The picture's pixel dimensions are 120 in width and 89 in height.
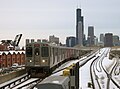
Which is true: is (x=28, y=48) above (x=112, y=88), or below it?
above

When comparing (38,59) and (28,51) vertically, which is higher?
(28,51)

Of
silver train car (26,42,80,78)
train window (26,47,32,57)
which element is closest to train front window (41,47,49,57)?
silver train car (26,42,80,78)

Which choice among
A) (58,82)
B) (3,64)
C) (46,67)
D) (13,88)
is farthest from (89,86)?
(3,64)

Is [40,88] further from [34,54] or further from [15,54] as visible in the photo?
[15,54]

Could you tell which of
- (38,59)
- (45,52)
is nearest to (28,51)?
(38,59)

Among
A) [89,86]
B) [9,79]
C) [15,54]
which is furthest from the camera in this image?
[15,54]

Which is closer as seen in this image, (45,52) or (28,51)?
(45,52)

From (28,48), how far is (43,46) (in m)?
1.44

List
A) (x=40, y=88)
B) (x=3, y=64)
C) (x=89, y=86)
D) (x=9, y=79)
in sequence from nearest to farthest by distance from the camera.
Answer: (x=40, y=88) < (x=89, y=86) < (x=9, y=79) < (x=3, y=64)

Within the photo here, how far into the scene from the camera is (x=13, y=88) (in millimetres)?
20750

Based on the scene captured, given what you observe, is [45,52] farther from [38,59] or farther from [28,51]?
[28,51]

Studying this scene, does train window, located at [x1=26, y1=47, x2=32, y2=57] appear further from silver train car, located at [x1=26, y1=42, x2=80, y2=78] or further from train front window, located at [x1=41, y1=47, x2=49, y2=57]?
train front window, located at [x1=41, y1=47, x2=49, y2=57]

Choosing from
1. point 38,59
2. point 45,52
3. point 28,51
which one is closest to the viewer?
point 45,52

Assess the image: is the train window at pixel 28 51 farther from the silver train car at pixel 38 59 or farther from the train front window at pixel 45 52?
the train front window at pixel 45 52
